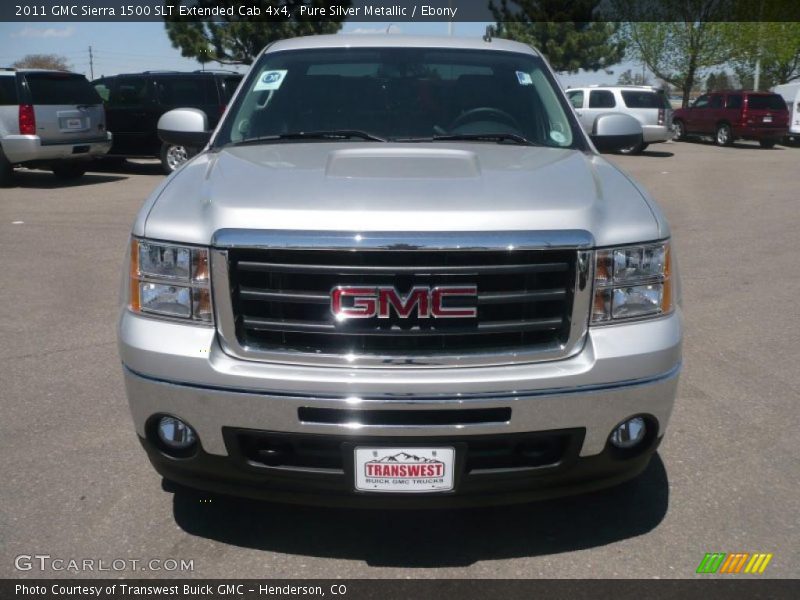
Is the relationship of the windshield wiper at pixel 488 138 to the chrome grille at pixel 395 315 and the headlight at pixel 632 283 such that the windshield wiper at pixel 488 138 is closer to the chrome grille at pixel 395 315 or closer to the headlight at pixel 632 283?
the headlight at pixel 632 283

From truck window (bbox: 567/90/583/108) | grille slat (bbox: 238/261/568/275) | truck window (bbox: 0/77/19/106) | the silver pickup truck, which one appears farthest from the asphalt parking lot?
truck window (bbox: 567/90/583/108)

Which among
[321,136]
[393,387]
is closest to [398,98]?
[321,136]

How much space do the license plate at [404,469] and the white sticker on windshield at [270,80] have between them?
2.34 metres

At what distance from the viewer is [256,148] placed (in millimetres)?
3941

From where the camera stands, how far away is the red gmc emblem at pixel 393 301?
9.25ft

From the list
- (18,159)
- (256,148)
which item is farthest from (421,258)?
(18,159)

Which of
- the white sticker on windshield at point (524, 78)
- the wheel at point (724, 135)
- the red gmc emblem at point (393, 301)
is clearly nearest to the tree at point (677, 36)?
the wheel at point (724, 135)

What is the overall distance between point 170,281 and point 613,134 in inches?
108

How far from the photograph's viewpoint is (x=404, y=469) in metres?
2.86

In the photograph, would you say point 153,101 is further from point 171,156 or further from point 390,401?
point 390,401

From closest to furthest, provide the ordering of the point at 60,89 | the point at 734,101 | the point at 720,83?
the point at 60,89, the point at 734,101, the point at 720,83

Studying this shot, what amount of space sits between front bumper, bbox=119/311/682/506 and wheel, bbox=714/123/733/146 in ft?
87.3

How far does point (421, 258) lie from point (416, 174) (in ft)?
1.76

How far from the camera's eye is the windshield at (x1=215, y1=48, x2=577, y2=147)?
4.23 metres
